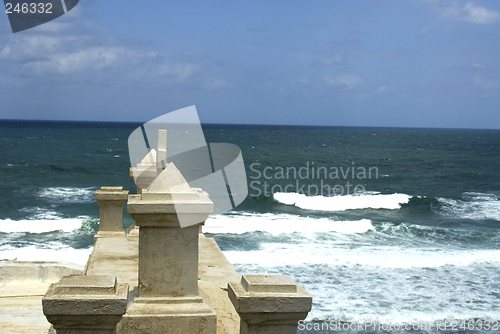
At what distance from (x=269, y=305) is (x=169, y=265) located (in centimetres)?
73

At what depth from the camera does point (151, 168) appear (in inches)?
266

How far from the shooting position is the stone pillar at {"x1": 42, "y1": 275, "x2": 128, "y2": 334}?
2.66 metres

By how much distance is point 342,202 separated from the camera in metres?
29.0

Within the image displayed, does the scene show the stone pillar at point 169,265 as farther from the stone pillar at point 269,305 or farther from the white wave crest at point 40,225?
the white wave crest at point 40,225

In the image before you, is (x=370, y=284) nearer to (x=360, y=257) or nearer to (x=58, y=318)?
(x=360, y=257)

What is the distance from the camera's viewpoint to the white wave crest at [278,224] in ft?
67.9

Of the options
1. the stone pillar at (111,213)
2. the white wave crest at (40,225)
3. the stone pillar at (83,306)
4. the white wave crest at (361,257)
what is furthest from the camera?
the white wave crest at (40,225)

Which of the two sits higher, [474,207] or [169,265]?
[169,265]

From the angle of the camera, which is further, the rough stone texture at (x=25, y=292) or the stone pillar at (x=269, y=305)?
the rough stone texture at (x=25, y=292)

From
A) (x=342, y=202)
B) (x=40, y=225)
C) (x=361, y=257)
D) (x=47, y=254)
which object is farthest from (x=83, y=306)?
(x=342, y=202)

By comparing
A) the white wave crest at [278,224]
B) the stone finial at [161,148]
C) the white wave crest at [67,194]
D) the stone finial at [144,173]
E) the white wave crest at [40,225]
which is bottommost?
the white wave crest at [278,224]

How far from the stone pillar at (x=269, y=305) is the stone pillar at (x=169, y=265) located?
43 centimetres

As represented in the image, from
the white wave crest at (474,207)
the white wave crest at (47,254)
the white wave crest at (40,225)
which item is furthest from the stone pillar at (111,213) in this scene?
the white wave crest at (474,207)

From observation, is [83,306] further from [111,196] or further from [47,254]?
[47,254]
